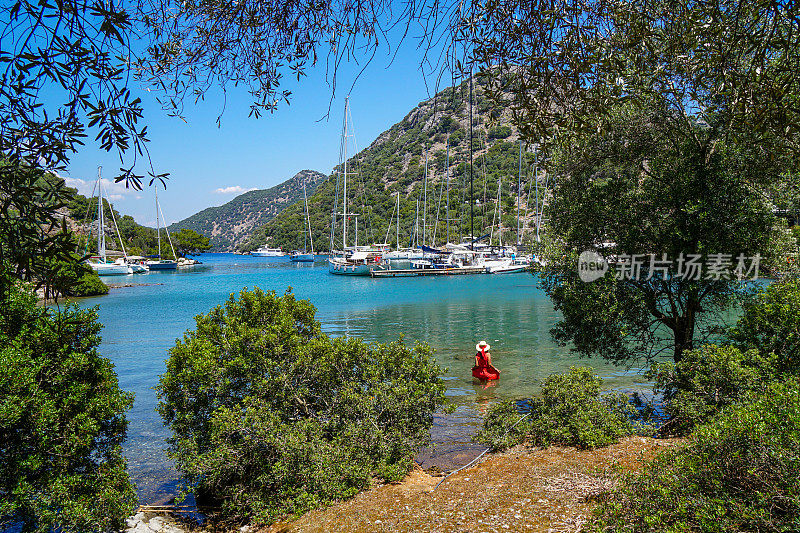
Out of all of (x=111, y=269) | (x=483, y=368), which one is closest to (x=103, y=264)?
(x=111, y=269)

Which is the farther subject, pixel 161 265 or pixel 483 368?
pixel 161 265

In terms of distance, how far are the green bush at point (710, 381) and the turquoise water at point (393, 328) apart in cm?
505

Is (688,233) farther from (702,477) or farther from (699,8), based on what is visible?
(702,477)

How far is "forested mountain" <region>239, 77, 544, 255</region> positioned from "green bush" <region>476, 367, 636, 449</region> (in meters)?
51.5

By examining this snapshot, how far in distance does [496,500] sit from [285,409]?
3.47 meters

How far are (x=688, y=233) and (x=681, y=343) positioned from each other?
2.55 meters

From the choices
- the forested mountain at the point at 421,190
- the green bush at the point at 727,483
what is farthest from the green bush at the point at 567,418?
the forested mountain at the point at 421,190

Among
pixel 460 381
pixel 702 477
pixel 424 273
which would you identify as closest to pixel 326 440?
pixel 702 477

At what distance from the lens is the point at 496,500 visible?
5594mm

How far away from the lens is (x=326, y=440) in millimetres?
7445

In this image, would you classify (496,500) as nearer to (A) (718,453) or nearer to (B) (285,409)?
(A) (718,453)
